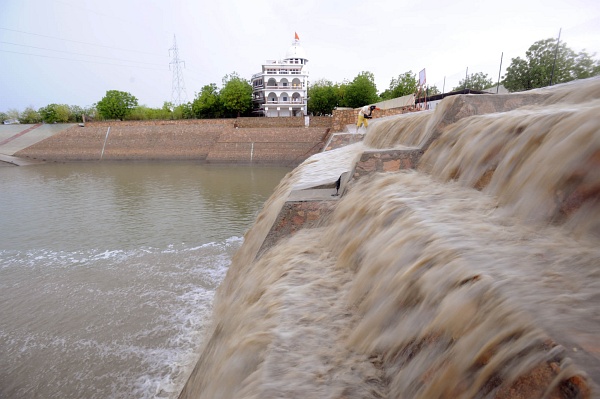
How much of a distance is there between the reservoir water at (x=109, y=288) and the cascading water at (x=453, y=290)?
5.92ft

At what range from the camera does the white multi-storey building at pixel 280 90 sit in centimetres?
4438

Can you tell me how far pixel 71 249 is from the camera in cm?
761

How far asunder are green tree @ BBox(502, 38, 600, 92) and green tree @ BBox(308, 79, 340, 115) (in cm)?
1878

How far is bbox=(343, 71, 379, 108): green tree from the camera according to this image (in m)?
38.1

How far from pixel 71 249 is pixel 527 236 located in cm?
852

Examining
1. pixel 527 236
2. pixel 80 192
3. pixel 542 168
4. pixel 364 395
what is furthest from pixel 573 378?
pixel 80 192

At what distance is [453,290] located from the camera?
1415mm

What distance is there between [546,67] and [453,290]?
28.8 m

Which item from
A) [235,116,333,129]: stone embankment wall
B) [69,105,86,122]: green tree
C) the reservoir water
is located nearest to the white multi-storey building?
[235,116,333,129]: stone embankment wall

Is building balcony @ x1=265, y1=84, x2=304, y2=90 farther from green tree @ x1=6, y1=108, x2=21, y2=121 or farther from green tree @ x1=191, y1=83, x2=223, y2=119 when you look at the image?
green tree @ x1=6, y1=108, x2=21, y2=121

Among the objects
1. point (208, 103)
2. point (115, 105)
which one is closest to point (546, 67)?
point (208, 103)

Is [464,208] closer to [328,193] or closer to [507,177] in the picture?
[507,177]

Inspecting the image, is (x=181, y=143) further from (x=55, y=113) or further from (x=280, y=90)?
(x=55, y=113)

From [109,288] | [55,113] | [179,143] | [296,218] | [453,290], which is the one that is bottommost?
[109,288]
